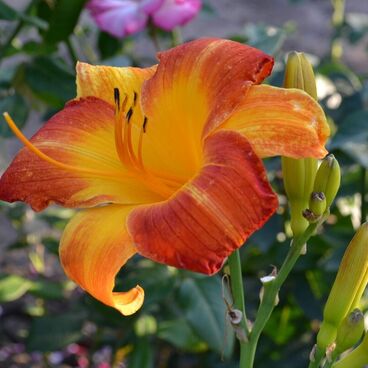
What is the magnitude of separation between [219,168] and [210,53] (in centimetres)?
18

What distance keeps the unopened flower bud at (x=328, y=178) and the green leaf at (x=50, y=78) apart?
729 millimetres

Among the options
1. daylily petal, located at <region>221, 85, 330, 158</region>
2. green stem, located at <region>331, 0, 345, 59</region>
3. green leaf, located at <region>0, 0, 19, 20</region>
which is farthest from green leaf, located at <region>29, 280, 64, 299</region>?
daylily petal, located at <region>221, 85, 330, 158</region>

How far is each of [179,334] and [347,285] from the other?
961 mm

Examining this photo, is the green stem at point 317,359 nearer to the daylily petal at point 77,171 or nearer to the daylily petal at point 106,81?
the daylily petal at point 77,171

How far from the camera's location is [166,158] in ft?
3.14

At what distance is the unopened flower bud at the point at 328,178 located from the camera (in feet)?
2.92

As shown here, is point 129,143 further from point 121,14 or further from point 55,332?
point 55,332

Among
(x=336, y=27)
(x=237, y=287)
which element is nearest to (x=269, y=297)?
(x=237, y=287)

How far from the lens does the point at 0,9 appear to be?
143 cm

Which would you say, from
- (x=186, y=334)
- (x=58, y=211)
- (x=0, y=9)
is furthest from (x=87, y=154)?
(x=58, y=211)

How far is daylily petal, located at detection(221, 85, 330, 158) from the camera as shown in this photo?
2.67 feet

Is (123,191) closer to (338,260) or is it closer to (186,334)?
(338,260)

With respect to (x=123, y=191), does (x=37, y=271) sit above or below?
below

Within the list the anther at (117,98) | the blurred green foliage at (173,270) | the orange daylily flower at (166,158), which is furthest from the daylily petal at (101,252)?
the blurred green foliage at (173,270)
